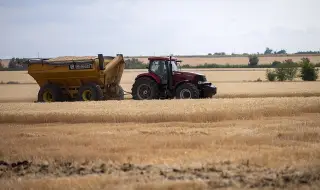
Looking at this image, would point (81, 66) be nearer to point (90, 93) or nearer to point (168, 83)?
point (90, 93)

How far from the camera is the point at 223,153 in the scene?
9469 mm

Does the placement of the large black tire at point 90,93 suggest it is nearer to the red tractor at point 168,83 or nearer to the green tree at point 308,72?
the red tractor at point 168,83

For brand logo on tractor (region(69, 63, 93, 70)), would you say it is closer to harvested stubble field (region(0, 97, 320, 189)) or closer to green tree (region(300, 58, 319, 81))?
harvested stubble field (region(0, 97, 320, 189))

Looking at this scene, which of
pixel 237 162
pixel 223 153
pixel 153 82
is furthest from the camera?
pixel 153 82

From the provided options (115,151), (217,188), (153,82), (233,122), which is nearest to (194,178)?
(217,188)

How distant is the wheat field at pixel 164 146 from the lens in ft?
25.3

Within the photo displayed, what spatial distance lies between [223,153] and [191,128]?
3330 millimetres

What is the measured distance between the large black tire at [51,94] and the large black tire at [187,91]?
18.2 feet

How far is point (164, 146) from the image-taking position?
10.4 metres

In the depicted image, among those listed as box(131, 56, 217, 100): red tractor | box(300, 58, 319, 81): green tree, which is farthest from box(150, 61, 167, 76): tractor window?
box(300, 58, 319, 81): green tree

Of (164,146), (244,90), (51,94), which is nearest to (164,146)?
(164,146)

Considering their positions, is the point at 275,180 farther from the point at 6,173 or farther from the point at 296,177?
the point at 6,173

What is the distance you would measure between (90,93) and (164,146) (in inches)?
421

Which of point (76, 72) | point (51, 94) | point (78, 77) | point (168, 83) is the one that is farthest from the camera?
point (51, 94)
